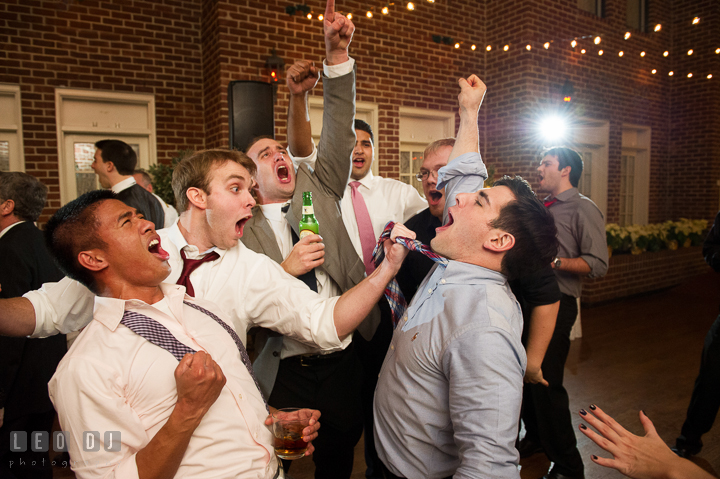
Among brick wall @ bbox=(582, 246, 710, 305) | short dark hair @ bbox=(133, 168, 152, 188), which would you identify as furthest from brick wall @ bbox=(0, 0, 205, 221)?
brick wall @ bbox=(582, 246, 710, 305)

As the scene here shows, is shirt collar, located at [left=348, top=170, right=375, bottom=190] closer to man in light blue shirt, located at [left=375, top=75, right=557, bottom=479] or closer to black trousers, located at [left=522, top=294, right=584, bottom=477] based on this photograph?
black trousers, located at [left=522, top=294, right=584, bottom=477]

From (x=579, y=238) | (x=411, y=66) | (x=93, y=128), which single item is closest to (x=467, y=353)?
(x=579, y=238)

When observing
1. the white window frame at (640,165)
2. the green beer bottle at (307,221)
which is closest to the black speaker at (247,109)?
the green beer bottle at (307,221)

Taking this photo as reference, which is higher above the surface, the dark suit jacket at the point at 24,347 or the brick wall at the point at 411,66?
the brick wall at the point at 411,66

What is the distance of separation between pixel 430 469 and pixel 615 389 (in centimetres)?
299

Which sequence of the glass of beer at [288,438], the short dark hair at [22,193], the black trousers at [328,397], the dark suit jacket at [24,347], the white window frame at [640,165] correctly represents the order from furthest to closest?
the white window frame at [640,165]
the short dark hair at [22,193]
the dark suit jacket at [24,347]
the black trousers at [328,397]
the glass of beer at [288,438]

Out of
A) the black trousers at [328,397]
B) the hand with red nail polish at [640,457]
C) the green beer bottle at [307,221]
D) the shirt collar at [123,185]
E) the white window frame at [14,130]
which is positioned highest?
the white window frame at [14,130]

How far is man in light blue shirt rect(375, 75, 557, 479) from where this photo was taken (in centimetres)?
109

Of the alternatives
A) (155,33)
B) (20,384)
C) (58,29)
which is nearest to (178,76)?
(155,33)

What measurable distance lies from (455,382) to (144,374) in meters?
0.74

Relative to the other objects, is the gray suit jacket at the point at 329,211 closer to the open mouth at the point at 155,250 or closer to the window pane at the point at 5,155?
the open mouth at the point at 155,250

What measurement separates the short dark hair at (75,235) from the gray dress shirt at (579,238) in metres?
2.42

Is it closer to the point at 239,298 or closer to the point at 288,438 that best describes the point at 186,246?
the point at 239,298

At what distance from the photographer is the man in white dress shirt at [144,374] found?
102 centimetres
